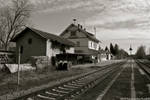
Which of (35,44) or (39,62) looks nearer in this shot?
(39,62)

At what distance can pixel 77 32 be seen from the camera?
54781 mm

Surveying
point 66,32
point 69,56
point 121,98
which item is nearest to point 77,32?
point 66,32

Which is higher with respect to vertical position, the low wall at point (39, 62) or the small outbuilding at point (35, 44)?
the small outbuilding at point (35, 44)

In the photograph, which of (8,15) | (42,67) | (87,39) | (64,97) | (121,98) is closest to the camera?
(64,97)

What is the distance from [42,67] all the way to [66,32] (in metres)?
35.3

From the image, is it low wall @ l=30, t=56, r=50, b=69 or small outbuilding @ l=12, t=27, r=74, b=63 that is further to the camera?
small outbuilding @ l=12, t=27, r=74, b=63

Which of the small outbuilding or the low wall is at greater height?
the small outbuilding

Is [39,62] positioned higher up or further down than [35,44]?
further down

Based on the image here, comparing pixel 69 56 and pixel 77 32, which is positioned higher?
pixel 77 32

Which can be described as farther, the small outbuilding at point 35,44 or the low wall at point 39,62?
the small outbuilding at point 35,44

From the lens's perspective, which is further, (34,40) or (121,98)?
(34,40)

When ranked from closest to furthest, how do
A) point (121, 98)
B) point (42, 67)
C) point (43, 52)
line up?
point (121, 98), point (42, 67), point (43, 52)

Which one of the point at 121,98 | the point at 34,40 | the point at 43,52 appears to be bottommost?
the point at 121,98

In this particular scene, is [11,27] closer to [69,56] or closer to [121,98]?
[69,56]
